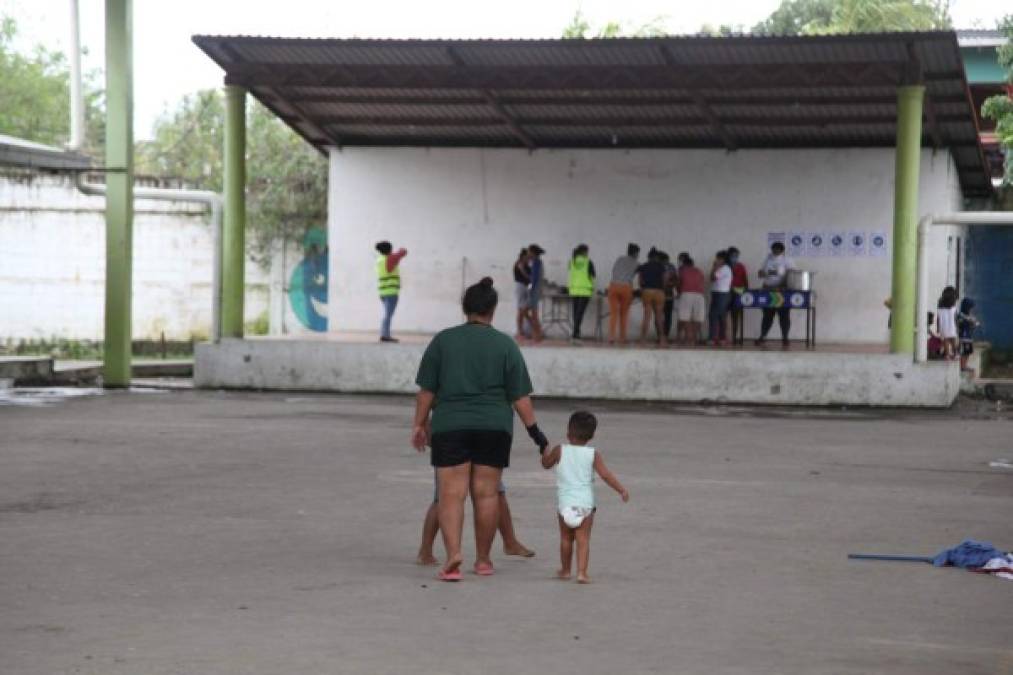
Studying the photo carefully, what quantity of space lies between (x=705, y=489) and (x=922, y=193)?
16.4 m

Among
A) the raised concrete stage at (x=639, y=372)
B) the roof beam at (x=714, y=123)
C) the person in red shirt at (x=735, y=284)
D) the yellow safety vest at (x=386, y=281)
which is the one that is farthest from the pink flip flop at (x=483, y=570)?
the person in red shirt at (x=735, y=284)

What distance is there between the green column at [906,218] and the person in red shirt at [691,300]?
411 cm

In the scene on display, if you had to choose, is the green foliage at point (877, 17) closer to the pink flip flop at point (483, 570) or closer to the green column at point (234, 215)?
the green column at point (234, 215)

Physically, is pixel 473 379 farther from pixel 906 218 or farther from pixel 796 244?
pixel 796 244

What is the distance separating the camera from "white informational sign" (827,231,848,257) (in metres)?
28.1

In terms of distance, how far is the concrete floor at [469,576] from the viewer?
22.5 feet

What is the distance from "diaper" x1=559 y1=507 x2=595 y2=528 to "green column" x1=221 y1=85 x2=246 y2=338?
1631 cm

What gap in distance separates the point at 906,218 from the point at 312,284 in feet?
50.7

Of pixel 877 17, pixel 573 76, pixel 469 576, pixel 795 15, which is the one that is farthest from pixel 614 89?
pixel 795 15

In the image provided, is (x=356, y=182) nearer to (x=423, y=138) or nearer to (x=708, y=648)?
(x=423, y=138)

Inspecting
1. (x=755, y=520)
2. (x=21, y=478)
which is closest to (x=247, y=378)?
(x=21, y=478)

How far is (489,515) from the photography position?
8.70 meters

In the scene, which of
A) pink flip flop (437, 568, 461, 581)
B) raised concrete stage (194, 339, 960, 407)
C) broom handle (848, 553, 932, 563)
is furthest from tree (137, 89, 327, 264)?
pink flip flop (437, 568, 461, 581)

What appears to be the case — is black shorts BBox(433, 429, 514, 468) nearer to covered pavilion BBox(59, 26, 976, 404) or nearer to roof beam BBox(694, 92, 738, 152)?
covered pavilion BBox(59, 26, 976, 404)
